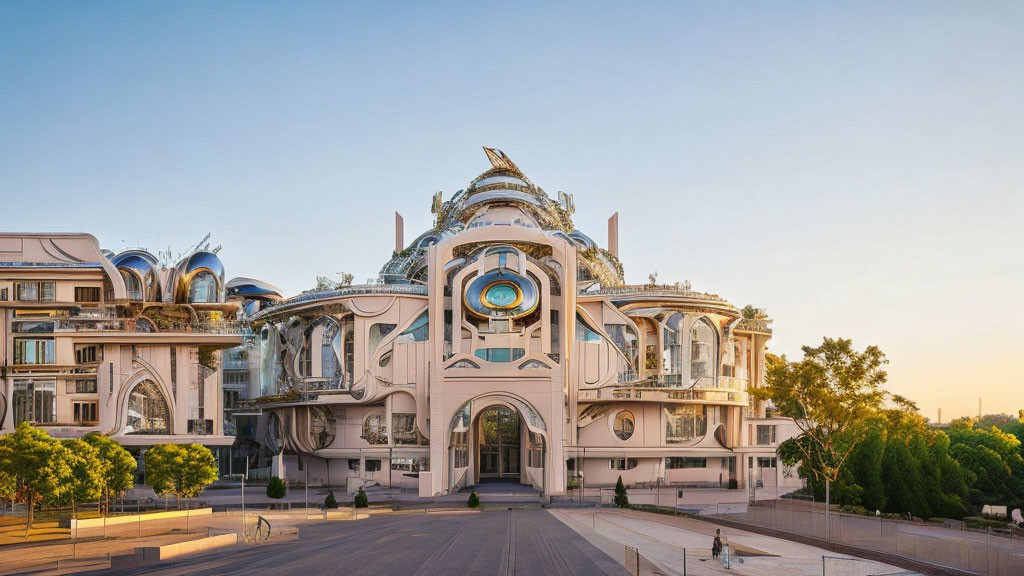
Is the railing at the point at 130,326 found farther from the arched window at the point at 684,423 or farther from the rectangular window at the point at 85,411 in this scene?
the arched window at the point at 684,423

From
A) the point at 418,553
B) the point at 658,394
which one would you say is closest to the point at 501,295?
the point at 658,394

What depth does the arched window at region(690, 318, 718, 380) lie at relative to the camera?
81438 millimetres

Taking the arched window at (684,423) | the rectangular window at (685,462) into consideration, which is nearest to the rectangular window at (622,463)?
the rectangular window at (685,462)

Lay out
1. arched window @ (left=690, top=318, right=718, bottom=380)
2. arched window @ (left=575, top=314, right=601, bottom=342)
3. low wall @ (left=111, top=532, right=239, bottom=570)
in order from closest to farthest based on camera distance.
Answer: low wall @ (left=111, top=532, right=239, bottom=570) < arched window @ (left=575, top=314, right=601, bottom=342) < arched window @ (left=690, top=318, right=718, bottom=380)

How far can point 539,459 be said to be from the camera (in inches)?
2813

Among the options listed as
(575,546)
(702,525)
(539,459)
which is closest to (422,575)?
(575,546)

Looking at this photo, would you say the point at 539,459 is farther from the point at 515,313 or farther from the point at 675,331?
the point at 675,331

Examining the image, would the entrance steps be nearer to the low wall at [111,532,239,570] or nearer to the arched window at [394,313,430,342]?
the arched window at [394,313,430,342]

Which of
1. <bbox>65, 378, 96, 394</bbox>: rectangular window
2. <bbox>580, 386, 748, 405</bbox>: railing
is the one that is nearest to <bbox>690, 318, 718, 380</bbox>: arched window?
<bbox>580, 386, 748, 405</bbox>: railing

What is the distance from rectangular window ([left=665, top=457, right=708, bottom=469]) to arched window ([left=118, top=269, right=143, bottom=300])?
45.7 metres

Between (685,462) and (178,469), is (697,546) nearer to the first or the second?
(178,469)

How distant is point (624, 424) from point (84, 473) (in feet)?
152

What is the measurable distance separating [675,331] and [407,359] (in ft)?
77.8

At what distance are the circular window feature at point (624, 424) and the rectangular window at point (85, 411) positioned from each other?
41076mm
